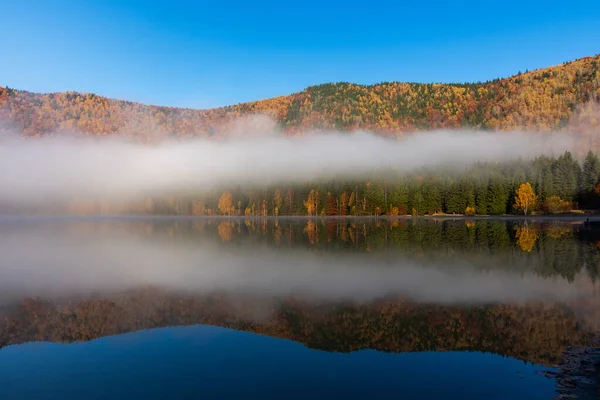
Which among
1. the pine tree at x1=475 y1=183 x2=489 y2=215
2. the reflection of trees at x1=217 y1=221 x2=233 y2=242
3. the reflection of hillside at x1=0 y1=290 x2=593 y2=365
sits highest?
the pine tree at x1=475 y1=183 x2=489 y2=215

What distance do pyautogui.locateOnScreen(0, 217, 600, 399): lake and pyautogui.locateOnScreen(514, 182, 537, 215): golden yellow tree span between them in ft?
355

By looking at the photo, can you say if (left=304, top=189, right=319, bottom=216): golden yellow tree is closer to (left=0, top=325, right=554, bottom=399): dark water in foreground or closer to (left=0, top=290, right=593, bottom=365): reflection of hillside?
(left=0, top=290, right=593, bottom=365): reflection of hillside

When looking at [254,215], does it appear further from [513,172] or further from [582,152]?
[582,152]

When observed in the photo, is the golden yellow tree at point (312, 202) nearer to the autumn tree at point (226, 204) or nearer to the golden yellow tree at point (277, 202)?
the golden yellow tree at point (277, 202)

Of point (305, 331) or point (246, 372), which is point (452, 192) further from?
point (246, 372)

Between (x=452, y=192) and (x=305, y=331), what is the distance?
464 feet

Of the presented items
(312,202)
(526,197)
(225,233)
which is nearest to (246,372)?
(225,233)

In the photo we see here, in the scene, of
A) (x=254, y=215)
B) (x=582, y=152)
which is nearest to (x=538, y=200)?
(x=582, y=152)

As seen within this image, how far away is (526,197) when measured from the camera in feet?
419

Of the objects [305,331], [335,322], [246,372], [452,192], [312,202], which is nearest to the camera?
[246,372]

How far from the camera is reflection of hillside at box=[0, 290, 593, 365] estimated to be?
49.9ft

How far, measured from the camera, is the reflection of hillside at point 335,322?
1520 cm

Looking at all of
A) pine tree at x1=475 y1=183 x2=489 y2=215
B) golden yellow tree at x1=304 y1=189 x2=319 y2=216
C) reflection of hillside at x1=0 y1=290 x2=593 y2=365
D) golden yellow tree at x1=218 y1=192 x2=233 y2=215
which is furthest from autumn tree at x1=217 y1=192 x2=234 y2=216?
reflection of hillside at x1=0 y1=290 x2=593 y2=365

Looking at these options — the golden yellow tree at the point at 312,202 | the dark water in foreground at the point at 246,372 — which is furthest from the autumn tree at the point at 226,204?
the dark water in foreground at the point at 246,372
